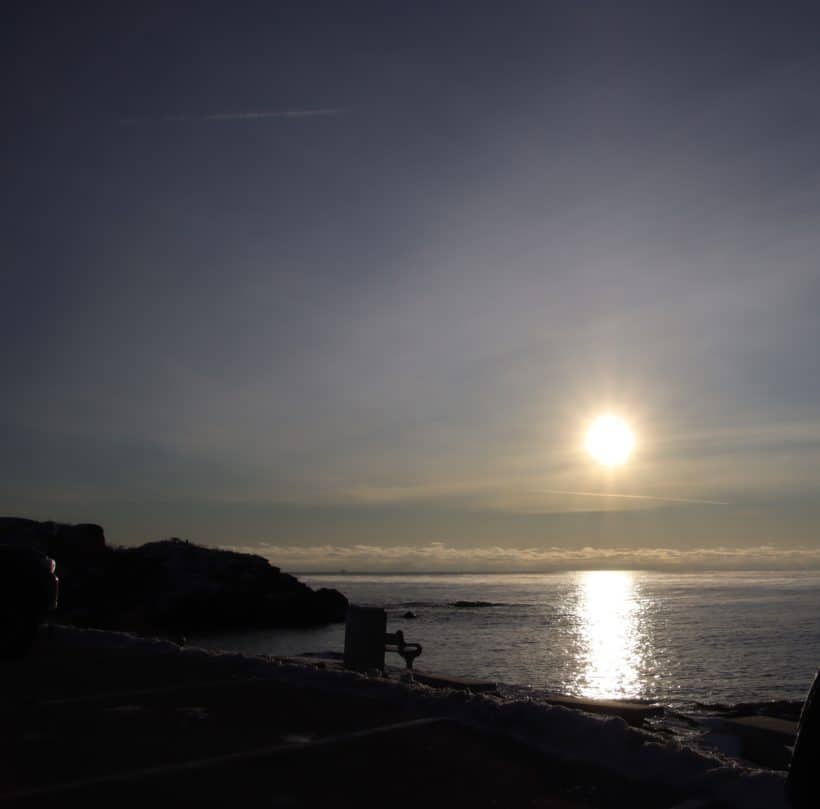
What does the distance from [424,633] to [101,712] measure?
55736mm

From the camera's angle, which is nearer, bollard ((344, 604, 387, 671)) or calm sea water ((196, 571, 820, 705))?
bollard ((344, 604, 387, 671))

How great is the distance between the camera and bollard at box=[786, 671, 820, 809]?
330cm

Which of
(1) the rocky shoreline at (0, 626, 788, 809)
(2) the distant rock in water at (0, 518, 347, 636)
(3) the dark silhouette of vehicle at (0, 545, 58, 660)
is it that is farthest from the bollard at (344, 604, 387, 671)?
(2) the distant rock in water at (0, 518, 347, 636)

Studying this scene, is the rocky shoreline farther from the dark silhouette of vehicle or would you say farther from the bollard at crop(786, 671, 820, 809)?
the dark silhouette of vehicle

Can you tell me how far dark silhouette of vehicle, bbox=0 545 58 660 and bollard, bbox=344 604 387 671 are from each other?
4191mm

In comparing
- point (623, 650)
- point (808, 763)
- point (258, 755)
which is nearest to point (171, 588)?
point (623, 650)

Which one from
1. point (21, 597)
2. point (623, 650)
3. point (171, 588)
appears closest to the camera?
point (21, 597)

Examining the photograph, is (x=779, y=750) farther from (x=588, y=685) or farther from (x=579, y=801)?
(x=588, y=685)

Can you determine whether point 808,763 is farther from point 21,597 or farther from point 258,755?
point 21,597

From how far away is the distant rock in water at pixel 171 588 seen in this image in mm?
63062

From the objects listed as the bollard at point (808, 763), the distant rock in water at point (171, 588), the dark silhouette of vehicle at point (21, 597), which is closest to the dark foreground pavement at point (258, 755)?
the bollard at point (808, 763)

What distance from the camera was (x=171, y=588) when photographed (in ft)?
231

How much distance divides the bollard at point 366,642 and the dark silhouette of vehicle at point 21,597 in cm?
419

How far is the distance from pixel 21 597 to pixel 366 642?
4692mm
